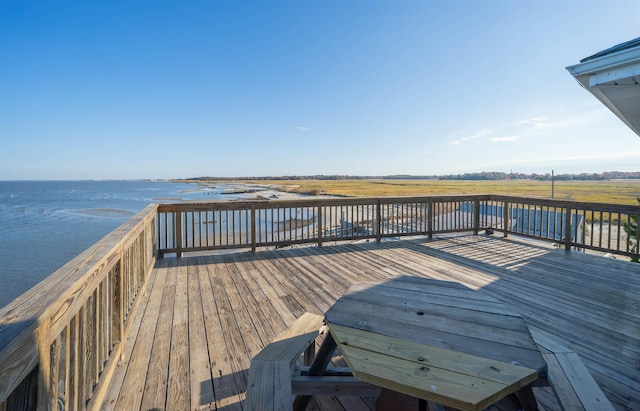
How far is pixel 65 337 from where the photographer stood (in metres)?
1.16

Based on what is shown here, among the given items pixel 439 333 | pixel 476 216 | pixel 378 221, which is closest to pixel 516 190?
pixel 476 216

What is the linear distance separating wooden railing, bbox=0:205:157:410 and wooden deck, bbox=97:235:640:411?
0.70 feet

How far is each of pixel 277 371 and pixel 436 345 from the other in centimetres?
73

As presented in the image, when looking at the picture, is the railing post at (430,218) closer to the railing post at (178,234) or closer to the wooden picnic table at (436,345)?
the wooden picnic table at (436,345)

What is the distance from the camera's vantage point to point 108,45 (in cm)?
1114

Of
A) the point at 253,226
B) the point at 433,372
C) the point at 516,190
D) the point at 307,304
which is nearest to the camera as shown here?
the point at 433,372

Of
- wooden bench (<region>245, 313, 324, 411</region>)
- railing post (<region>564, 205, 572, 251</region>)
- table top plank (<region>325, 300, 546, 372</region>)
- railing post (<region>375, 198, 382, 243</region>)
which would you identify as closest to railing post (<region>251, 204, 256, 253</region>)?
railing post (<region>375, 198, 382, 243</region>)

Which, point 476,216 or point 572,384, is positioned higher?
point 476,216

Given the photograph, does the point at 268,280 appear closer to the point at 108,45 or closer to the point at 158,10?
the point at 158,10

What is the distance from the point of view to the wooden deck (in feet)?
5.89

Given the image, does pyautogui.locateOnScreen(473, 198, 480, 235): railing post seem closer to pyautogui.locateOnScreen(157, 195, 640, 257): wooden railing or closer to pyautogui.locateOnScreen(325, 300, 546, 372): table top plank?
pyautogui.locateOnScreen(157, 195, 640, 257): wooden railing

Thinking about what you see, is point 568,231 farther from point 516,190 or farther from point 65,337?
point 516,190

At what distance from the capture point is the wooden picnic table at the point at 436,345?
3.05 ft

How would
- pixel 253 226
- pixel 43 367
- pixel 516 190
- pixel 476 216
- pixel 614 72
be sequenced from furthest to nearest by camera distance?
1. pixel 516 190
2. pixel 476 216
3. pixel 253 226
4. pixel 614 72
5. pixel 43 367
